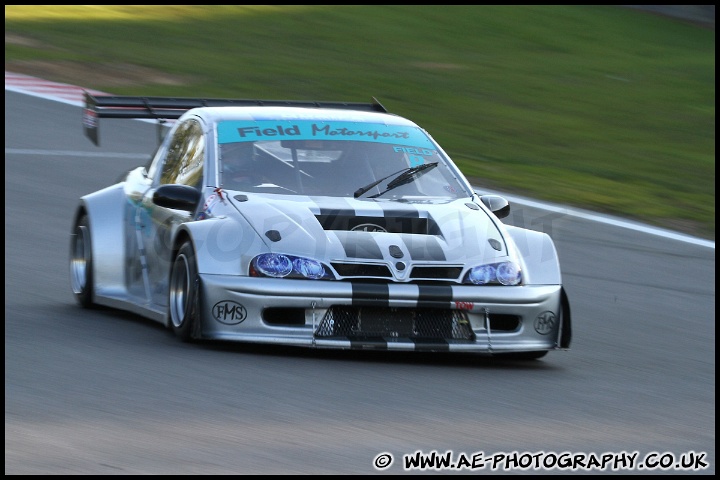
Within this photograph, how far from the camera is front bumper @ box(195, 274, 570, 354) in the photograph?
6.83 metres

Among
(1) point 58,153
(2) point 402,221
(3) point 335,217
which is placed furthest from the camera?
(1) point 58,153

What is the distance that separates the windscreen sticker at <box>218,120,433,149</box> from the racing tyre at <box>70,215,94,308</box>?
124 centimetres

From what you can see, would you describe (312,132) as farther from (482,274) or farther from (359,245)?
(482,274)

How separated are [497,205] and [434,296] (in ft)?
4.40

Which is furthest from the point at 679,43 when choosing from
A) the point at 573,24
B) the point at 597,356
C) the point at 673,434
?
the point at 673,434

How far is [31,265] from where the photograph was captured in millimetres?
9688

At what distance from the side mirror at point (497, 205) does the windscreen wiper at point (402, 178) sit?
387mm

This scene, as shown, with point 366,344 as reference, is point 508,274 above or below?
above

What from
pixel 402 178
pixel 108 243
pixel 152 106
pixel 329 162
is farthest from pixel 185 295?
pixel 152 106

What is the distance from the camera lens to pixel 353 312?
6.91 m

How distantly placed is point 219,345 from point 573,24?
21.6 m

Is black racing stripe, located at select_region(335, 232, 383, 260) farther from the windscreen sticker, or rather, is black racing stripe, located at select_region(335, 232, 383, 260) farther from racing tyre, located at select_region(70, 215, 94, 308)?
racing tyre, located at select_region(70, 215, 94, 308)

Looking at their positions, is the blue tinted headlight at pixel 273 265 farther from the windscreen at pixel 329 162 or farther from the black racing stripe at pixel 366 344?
the windscreen at pixel 329 162

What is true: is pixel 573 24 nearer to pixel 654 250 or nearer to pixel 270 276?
pixel 654 250
